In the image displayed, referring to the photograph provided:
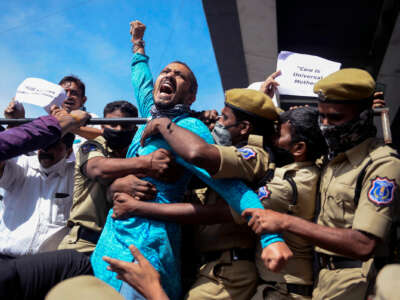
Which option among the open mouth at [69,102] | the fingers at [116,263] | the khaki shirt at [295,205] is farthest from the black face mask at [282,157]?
the open mouth at [69,102]

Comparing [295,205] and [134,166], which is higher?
[134,166]

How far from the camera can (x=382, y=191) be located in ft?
6.46

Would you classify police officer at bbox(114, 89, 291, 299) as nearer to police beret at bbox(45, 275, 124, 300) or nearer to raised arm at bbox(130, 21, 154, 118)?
raised arm at bbox(130, 21, 154, 118)

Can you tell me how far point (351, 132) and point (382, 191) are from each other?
418 millimetres

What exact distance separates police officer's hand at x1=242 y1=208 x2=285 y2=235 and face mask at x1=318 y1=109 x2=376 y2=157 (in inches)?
24.4

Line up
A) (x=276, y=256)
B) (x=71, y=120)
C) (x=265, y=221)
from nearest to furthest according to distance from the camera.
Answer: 1. (x=276, y=256)
2. (x=265, y=221)
3. (x=71, y=120)

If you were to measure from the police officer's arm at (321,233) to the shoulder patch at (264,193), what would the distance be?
10.7 inches

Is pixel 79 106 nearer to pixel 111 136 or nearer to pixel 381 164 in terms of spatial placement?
pixel 111 136

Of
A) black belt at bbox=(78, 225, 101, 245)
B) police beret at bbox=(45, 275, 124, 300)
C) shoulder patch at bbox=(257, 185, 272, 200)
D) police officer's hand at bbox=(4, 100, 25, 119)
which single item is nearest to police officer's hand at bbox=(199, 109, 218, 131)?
shoulder patch at bbox=(257, 185, 272, 200)

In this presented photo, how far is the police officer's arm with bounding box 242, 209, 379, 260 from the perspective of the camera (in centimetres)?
193

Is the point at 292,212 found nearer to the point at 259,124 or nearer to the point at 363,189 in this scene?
the point at 363,189

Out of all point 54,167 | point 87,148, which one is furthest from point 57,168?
point 87,148

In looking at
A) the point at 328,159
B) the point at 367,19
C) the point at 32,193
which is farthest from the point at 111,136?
the point at 367,19

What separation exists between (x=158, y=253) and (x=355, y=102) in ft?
4.77
